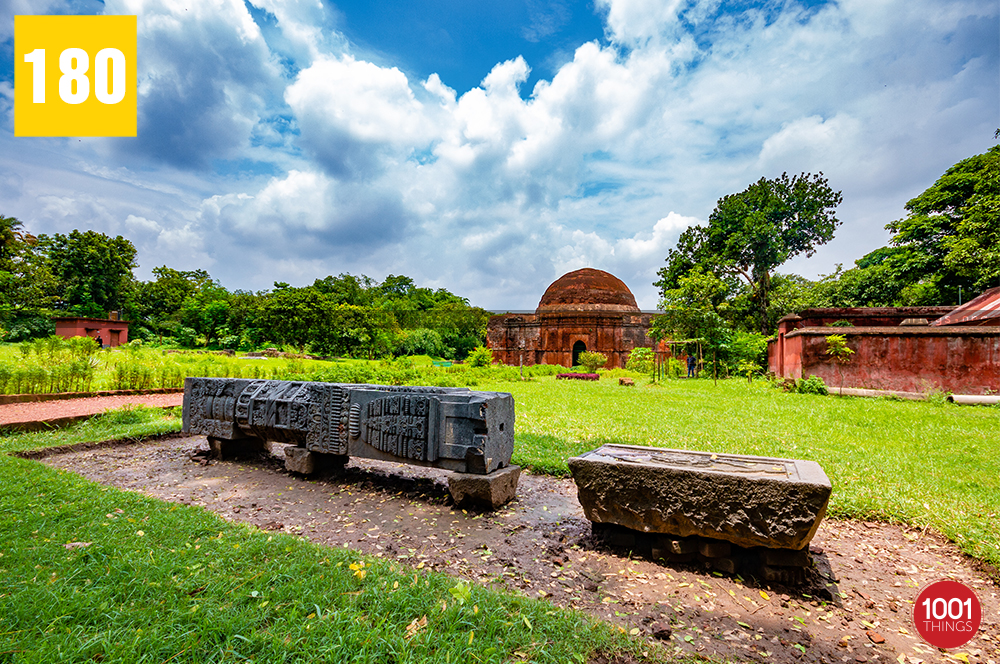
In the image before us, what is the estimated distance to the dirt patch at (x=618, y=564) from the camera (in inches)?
88.4

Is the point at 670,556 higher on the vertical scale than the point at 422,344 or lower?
lower

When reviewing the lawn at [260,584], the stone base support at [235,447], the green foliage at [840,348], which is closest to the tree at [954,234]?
the green foliage at [840,348]

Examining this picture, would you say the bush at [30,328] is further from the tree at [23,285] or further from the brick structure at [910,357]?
the brick structure at [910,357]

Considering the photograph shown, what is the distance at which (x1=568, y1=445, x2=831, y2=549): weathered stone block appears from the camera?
102 inches

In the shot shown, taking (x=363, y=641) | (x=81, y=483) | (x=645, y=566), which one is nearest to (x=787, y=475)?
(x=645, y=566)

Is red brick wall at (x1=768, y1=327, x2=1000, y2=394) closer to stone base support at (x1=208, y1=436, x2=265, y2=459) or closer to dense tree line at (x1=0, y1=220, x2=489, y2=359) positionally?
stone base support at (x1=208, y1=436, x2=265, y2=459)

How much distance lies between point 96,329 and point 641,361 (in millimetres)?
28406

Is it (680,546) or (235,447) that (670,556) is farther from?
(235,447)

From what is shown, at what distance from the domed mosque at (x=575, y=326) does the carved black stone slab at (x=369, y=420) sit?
54.1 ft

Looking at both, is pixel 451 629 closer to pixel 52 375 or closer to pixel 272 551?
pixel 272 551

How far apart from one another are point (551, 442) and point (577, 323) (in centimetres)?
1803

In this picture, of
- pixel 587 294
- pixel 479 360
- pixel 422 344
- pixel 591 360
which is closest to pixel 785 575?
→ pixel 479 360

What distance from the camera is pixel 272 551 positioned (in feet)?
9.30

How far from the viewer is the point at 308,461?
4941 millimetres
